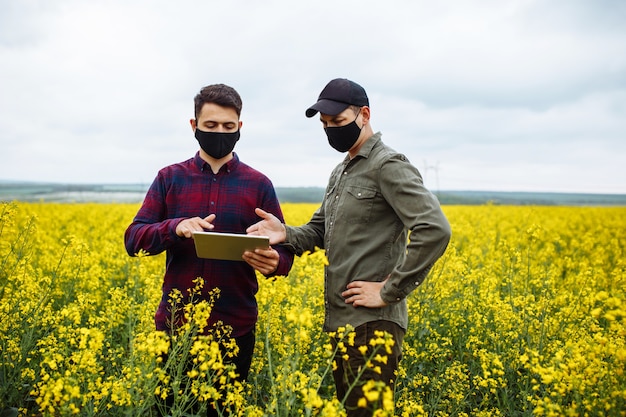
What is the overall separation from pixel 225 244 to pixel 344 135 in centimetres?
90

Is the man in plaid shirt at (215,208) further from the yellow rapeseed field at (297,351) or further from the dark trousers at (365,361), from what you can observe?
the dark trousers at (365,361)

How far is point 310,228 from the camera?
9.35 feet

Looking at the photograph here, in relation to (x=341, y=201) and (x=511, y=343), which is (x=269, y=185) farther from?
(x=511, y=343)

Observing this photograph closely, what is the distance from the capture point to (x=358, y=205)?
7.97 feet

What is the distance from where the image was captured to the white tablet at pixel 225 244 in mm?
2159

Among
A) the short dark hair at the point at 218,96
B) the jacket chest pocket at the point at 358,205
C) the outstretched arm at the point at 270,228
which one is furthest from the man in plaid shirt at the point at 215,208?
the jacket chest pocket at the point at 358,205

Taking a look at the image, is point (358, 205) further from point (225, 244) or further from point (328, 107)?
point (225, 244)

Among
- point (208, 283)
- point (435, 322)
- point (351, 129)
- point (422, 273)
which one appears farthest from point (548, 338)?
point (208, 283)

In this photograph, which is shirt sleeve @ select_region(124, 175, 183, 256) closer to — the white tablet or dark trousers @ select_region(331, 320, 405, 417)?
the white tablet

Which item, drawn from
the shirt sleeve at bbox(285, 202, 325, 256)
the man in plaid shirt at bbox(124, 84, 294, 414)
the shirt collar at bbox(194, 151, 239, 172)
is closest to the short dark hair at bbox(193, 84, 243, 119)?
the man in plaid shirt at bbox(124, 84, 294, 414)

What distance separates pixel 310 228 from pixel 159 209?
0.94 m

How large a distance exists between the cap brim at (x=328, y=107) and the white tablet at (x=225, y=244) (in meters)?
0.77

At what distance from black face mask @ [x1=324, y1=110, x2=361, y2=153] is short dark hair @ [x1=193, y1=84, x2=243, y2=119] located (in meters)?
0.58

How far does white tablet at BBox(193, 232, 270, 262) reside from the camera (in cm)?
216
